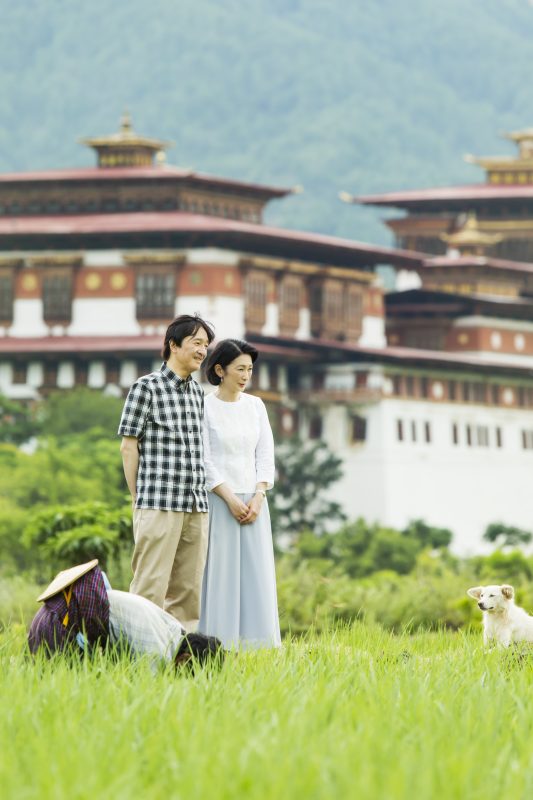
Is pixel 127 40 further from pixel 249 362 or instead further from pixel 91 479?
pixel 249 362

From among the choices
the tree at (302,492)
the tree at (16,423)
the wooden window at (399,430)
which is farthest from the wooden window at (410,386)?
the tree at (16,423)

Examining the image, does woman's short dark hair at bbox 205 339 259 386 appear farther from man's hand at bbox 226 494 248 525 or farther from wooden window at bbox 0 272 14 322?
wooden window at bbox 0 272 14 322

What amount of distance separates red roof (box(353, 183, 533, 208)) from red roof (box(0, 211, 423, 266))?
10.1 meters

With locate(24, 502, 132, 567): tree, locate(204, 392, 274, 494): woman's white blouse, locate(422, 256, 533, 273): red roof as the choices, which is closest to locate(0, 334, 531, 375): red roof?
locate(422, 256, 533, 273): red roof

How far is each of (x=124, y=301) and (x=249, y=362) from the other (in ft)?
124

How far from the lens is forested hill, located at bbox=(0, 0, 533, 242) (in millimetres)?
167625

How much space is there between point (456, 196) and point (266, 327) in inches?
577

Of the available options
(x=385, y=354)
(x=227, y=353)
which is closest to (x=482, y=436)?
(x=385, y=354)

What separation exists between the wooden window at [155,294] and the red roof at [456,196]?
13.2 m

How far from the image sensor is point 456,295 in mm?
51344

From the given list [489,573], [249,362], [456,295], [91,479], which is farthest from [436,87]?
[249,362]

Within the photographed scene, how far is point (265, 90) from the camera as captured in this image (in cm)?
18025

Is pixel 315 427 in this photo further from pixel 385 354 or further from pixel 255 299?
pixel 255 299

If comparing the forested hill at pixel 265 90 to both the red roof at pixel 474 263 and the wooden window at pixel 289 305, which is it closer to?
the red roof at pixel 474 263
